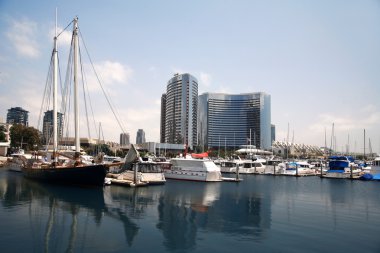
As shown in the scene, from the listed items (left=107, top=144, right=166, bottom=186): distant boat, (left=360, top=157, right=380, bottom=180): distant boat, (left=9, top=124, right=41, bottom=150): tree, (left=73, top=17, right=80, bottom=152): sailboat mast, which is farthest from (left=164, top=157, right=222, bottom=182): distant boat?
(left=9, top=124, right=41, bottom=150): tree

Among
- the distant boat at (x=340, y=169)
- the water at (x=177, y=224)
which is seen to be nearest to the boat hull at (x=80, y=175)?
the water at (x=177, y=224)

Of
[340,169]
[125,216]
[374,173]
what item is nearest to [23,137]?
[125,216]

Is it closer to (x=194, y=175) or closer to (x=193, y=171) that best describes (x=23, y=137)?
(x=193, y=171)

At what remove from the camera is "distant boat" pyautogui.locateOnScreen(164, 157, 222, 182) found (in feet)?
208

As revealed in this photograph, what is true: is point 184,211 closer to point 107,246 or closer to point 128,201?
point 128,201

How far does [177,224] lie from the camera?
24734mm

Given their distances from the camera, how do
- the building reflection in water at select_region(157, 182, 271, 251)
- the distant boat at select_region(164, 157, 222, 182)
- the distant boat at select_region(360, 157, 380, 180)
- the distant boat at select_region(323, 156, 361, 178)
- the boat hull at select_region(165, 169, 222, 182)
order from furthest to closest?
the distant boat at select_region(323, 156, 361, 178) → the distant boat at select_region(360, 157, 380, 180) → the distant boat at select_region(164, 157, 222, 182) → the boat hull at select_region(165, 169, 222, 182) → the building reflection in water at select_region(157, 182, 271, 251)

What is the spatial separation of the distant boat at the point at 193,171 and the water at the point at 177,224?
926 inches

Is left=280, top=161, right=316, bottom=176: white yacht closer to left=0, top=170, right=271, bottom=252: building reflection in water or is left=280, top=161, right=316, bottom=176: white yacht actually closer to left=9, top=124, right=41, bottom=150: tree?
left=0, top=170, right=271, bottom=252: building reflection in water

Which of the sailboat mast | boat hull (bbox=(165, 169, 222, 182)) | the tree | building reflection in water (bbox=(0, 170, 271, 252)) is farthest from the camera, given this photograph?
the tree

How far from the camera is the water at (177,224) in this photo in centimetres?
1906

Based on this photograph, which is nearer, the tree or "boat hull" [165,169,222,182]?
"boat hull" [165,169,222,182]

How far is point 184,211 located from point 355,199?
93.7ft

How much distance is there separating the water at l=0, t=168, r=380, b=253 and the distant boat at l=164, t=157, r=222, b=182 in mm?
23510
